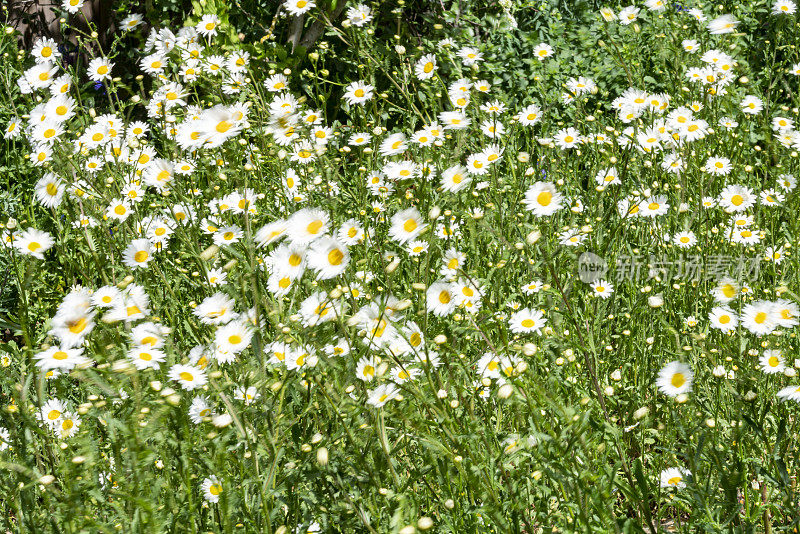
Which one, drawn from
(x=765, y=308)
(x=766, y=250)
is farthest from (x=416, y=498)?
(x=766, y=250)

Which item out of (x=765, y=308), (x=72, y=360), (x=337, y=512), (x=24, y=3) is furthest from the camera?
(x=24, y=3)

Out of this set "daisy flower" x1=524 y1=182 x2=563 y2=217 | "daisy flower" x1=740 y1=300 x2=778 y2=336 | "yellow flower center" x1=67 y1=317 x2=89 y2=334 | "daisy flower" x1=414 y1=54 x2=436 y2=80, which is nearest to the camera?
"yellow flower center" x1=67 y1=317 x2=89 y2=334

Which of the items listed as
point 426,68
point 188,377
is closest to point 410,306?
point 188,377

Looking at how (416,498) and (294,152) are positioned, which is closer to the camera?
(416,498)

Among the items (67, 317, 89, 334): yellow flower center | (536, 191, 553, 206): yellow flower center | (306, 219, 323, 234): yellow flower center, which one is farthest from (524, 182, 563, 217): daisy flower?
(67, 317, 89, 334): yellow flower center

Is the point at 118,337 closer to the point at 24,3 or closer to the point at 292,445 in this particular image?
the point at 292,445

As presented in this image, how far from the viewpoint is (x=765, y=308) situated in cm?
189

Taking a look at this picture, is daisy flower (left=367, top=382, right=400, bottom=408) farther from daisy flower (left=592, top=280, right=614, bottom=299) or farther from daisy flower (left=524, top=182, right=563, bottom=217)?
daisy flower (left=592, top=280, right=614, bottom=299)

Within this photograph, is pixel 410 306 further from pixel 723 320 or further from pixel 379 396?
pixel 723 320

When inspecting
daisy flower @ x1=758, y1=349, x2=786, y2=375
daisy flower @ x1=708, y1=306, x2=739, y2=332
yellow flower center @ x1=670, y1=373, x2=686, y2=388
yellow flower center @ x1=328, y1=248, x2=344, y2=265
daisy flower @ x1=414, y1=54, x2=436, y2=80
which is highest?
yellow flower center @ x1=328, y1=248, x2=344, y2=265

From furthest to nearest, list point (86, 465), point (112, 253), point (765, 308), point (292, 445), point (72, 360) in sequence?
point (112, 253) → point (765, 308) → point (292, 445) → point (72, 360) → point (86, 465)

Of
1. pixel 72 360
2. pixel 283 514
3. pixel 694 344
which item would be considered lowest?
pixel 694 344

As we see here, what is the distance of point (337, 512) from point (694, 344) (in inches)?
45.4

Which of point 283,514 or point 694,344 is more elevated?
point 283,514
